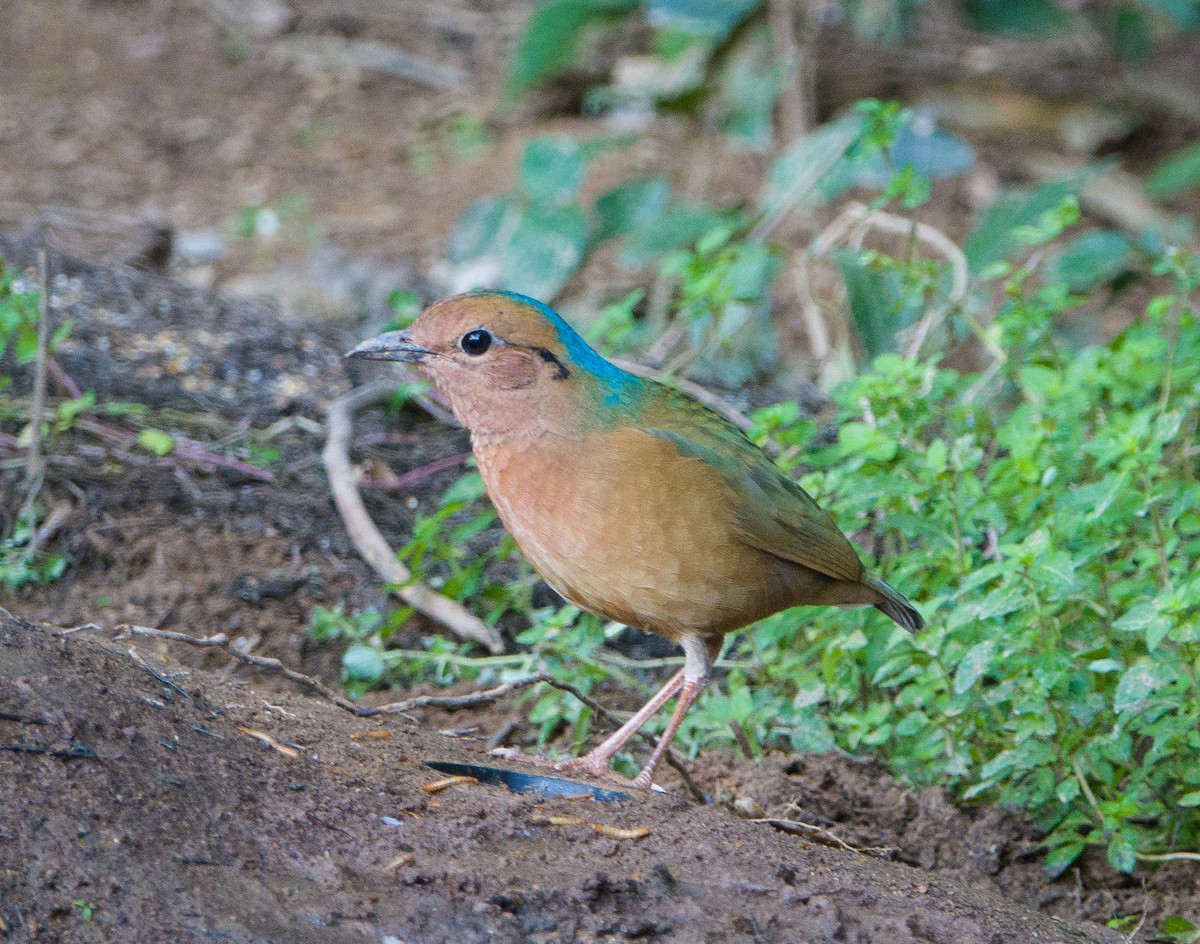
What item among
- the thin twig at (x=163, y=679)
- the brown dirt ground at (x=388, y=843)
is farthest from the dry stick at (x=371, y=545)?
the thin twig at (x=163, y=679)

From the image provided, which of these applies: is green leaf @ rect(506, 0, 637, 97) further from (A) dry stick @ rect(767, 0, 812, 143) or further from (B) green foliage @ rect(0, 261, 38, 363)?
(B) green foliage @ rect(0, 261, 38, 363)

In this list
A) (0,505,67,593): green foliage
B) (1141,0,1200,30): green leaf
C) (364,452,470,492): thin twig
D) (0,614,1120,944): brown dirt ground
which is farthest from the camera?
(1141,0,1200,30): green leaf

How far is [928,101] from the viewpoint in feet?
32.4

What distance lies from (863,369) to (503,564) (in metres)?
1.88

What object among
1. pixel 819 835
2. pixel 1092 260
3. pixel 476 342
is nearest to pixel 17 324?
pixel 476 342

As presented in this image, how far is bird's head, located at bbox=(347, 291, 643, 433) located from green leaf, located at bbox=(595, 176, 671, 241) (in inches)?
134

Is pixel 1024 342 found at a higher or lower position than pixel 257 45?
higher

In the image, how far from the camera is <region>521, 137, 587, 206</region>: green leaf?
701cm

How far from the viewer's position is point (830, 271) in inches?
322

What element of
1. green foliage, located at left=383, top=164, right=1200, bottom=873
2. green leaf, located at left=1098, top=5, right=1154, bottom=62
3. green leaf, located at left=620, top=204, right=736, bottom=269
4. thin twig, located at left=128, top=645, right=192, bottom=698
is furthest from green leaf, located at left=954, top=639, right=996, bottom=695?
green leaf, located at left=1098, top=5, right=1154, bottom=62

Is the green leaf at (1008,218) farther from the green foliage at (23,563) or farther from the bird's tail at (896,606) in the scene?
the green foliage at (23,563)

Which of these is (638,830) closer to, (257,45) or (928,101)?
(928,101)

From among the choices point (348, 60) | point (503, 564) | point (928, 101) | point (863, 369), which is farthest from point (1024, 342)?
point (348, 60)

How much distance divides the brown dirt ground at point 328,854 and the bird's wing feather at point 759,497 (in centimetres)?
80
